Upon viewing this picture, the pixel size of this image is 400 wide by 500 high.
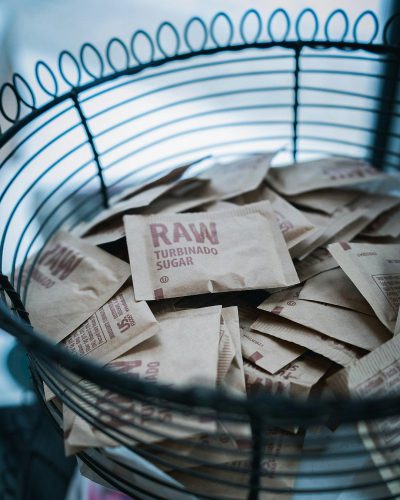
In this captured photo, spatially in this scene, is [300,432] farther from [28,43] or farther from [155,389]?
[28,43]

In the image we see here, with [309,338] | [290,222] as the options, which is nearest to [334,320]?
[309,338]

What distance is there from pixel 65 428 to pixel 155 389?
17 centimetres

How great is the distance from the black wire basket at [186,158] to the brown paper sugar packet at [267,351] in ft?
0.21

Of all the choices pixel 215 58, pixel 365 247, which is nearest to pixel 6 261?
pixel 215 58

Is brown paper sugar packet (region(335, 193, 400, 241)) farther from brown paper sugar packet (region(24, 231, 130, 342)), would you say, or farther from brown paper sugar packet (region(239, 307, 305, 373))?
brown paper sugar packet (region(24, 231, 130, 342))

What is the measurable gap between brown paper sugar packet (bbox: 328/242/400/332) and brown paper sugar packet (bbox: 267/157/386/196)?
0.15 metres

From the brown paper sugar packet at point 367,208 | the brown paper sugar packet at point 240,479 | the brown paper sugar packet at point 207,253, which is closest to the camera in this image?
the brown paper sugar packet at point 240,479

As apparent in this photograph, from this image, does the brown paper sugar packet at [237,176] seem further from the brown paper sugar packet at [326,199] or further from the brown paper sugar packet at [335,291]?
the brown paper sugar packet at [335,291]

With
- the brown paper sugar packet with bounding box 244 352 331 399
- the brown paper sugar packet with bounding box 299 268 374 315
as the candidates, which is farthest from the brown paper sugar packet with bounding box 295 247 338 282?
the brown paper sugar packet with bounding box 244 352 331 399

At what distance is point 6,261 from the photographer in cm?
115

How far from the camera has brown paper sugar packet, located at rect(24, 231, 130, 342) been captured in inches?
24.3

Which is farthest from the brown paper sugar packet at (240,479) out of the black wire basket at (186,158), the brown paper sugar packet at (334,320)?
the brown paper sugar packet at (334,320)

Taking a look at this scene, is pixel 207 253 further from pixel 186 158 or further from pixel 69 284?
pixel 186 158

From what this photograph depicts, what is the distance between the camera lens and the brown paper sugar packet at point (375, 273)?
1.96ft
